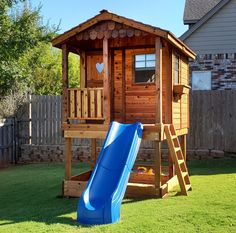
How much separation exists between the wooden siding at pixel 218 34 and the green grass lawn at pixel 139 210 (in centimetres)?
633

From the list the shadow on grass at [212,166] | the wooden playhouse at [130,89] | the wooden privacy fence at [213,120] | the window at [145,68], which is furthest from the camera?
the wooden privacy fence at [213,120]

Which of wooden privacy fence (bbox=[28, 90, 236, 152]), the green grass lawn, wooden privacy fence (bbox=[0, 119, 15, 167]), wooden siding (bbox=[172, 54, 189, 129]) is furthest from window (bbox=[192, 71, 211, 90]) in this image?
wooden privacy fence (bbox=[0, 119, 15, 167])

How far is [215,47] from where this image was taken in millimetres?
15492

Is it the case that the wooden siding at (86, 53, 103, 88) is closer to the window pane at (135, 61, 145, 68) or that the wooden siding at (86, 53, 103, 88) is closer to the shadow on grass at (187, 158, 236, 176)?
the window pane at (135, 61, 145, 68)

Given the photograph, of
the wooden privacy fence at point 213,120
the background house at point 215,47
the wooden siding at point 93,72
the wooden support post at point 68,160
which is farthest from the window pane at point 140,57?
the background house at point 215,47

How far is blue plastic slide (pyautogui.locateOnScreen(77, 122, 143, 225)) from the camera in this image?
20.6 feet

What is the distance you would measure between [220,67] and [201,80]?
0.84 m

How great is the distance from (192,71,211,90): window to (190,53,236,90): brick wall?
149 millimetres

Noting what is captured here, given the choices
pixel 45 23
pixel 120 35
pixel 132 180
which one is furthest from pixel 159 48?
pixel 45 23

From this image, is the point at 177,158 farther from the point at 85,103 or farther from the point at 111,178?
the point at 85,103

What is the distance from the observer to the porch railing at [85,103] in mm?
8484

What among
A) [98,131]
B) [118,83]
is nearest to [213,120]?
[118,83]

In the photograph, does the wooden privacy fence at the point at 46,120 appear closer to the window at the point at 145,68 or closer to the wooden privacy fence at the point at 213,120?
the wooden privacy fence at the point at 213,120

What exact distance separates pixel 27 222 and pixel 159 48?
411cm
